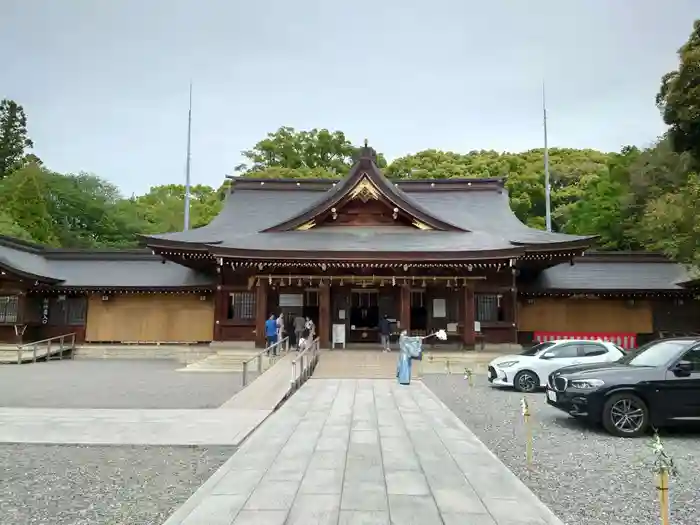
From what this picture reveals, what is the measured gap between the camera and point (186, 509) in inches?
173

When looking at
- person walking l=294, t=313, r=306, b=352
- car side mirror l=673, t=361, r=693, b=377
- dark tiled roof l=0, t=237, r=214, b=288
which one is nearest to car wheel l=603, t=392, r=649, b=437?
car side mirror l=673, t=361, r=693, b=377

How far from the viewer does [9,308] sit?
2112 cm

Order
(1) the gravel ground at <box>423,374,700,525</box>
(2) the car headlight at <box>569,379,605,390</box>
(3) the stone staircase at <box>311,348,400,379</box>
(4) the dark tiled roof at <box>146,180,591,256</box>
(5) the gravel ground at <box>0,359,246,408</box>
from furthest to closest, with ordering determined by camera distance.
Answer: (4) the dark tiled roof at <box>146,180,591,256</box> → (3) the stone staircase at <box>311,348,400,379</box> → (5) the gravel ground at <box>0,359,246,408</box> → (2) the car headlight at <box>569,379,605,390</box> → (1) the gravel ground at <box>423,374,700,525</box>

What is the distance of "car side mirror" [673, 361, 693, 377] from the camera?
7.52 meters

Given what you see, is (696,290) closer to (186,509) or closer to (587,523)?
(587,523)

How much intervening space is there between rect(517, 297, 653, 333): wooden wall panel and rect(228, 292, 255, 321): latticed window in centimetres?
1146

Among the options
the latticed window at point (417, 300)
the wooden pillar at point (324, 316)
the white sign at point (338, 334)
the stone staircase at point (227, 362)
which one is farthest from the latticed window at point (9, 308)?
the latticed window at point (417, 300)

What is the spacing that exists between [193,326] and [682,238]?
64.6 feet

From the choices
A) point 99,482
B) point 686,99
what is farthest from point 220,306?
point 686,99

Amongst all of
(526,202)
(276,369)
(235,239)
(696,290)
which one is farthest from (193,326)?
(526,202)

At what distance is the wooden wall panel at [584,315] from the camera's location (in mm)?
21062

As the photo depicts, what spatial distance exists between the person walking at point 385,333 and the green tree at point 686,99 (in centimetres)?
1302

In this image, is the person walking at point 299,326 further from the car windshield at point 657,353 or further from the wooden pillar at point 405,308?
the car windshield at point 657,353

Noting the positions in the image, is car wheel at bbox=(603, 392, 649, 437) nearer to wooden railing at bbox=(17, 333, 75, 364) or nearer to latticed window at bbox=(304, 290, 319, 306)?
latticed window at bbox=(304, 290, 319, 306)
